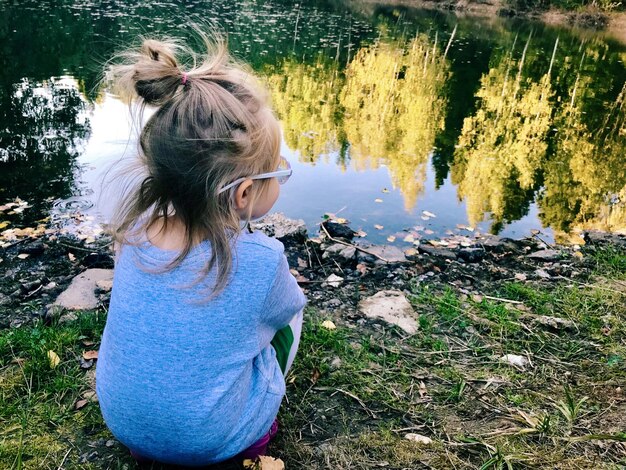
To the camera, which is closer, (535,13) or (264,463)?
(264,463)

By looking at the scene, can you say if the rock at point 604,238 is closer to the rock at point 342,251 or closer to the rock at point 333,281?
the rock at point 342,251

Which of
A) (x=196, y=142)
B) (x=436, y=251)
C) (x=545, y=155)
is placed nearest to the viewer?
(x=196, y=142)

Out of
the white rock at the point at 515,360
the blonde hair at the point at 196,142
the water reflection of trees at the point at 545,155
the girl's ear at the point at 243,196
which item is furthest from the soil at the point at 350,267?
the blonde hair at the point at 196,142

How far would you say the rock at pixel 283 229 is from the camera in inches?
177

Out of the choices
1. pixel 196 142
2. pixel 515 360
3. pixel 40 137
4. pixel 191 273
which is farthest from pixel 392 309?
pixel 40 137

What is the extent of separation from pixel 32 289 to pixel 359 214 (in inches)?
133

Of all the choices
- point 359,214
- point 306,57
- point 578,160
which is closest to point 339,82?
point 306,57

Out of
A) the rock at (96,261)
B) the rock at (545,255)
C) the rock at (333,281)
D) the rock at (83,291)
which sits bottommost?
the rock at (96,261)

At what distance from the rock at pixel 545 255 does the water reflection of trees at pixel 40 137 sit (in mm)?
4645

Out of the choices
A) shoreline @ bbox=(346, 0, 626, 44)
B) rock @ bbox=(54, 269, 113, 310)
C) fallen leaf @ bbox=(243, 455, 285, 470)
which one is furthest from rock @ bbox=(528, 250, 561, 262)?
shoreline @ bbox=(346, 0, 626, 44)

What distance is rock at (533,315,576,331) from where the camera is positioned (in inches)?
114

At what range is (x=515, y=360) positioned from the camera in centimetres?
258

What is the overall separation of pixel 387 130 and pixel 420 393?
678cm

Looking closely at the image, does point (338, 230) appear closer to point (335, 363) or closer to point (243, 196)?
point (335, 363)
